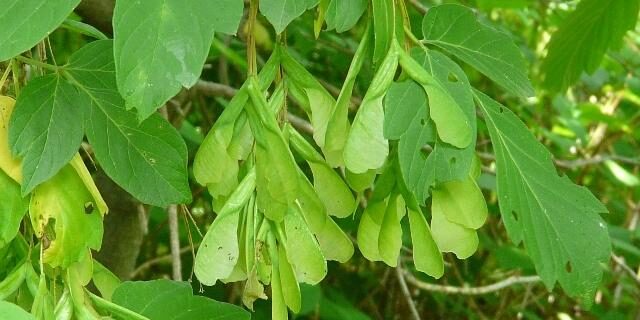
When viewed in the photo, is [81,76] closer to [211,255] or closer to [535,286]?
[211,255]

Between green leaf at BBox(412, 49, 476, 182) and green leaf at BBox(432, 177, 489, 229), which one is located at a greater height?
green leaf at BBox(412, 49, 476, 182)

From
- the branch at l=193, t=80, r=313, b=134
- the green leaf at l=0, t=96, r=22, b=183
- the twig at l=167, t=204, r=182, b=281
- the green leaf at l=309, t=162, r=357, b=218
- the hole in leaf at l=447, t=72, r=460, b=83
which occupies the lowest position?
the twig at l=167, t=204, r=182, b=281

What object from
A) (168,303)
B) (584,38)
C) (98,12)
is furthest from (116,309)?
(584,38)

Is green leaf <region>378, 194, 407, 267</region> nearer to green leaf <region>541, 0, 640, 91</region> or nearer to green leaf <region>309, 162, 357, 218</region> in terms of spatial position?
green leaf <region>309, 162, 357, 218</region>

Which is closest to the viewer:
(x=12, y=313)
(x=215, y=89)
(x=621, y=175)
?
(x=12, y=313)

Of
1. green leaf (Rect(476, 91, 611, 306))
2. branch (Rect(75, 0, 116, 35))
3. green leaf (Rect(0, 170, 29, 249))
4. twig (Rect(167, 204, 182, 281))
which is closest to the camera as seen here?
green leaf (Rect(0, 170, 29, 249))

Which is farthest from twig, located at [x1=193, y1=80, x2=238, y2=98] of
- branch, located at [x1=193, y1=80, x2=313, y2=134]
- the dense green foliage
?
the dense green foliage

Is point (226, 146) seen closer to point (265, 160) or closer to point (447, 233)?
point (265, 160)
